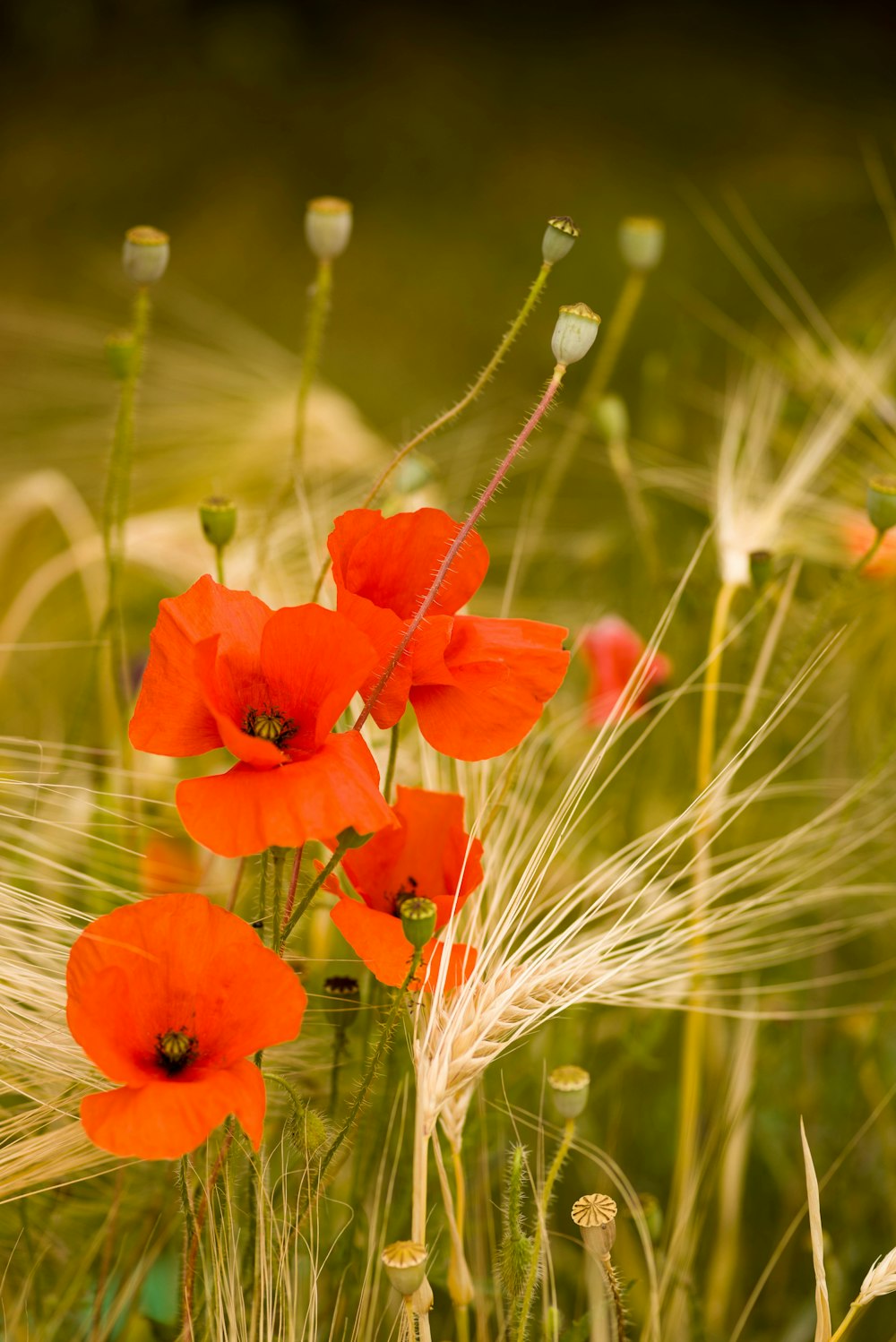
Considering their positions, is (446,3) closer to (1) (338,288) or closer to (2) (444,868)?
(1) (338,288)

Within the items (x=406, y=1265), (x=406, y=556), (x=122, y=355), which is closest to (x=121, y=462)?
(x=122, y=355)

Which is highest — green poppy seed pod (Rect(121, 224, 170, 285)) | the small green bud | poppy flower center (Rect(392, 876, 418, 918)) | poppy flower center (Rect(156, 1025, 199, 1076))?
green poppy seed pod (Rect(121, 224, 170, 285))

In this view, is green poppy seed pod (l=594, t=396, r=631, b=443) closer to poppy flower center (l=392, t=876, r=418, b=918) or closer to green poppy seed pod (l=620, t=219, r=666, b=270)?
green poppy seed pod (l=620, t=219, r=666, b=270)

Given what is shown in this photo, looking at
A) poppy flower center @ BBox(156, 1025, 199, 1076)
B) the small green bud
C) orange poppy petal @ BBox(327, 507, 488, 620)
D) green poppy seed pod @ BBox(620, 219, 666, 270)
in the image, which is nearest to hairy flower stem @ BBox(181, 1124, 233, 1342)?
poppy flower center @ BBox(156, 1025, 199, 1076)

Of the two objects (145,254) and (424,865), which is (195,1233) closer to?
(424,865)

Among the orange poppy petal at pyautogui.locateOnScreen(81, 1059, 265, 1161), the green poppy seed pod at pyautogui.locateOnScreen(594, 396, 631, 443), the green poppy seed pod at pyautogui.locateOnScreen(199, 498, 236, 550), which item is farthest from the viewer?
the green poppy seed pod at pyautogui.locateOnScreen(594, 396, 631, 443)

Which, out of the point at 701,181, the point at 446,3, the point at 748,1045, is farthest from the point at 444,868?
the point at 446,3
